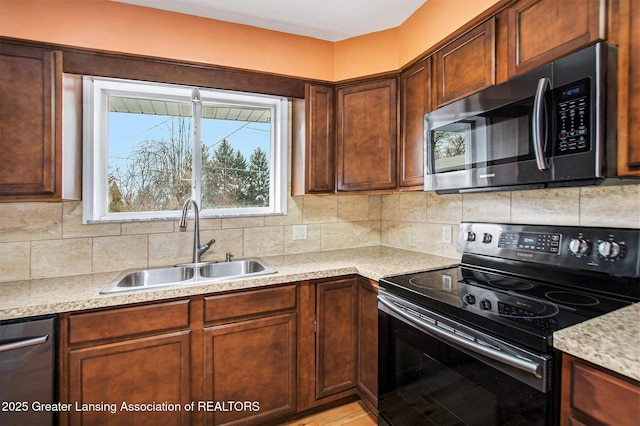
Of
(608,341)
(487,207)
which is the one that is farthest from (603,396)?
(487,207)

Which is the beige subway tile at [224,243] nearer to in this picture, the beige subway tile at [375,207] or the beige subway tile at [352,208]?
the beige subway tile at [352,208]

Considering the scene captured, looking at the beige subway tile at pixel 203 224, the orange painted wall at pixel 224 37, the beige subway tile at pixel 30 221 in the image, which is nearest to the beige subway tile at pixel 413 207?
the orange painted wall at pixel 224 37

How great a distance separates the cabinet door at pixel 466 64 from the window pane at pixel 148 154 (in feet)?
5.38

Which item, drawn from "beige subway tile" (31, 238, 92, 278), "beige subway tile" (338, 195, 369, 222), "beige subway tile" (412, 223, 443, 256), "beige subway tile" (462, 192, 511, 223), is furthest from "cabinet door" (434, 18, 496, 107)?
"beige subway tile" (31, 238, 92, 278)

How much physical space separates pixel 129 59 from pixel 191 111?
489 mm

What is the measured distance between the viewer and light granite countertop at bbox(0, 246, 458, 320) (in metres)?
1.31

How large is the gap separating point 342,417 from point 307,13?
96.1 inches

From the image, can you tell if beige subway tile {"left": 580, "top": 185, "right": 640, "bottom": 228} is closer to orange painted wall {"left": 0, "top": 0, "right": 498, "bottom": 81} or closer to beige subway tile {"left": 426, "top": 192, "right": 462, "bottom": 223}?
beige subway tile {"left": 426, "top": 192, "right": 462, "bottom": 223}

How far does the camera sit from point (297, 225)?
2373 mm

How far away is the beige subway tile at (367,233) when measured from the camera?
2.58 m

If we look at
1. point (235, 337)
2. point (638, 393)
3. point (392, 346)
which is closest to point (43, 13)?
point (235, 337)

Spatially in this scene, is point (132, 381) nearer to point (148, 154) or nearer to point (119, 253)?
point (119, 253)

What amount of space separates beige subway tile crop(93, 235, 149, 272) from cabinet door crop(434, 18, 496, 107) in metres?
1.96

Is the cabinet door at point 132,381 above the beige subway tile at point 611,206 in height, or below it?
below
